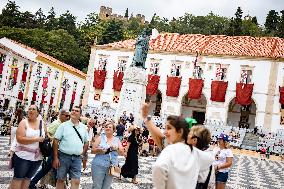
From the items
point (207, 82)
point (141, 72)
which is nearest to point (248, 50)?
point (207, 82)

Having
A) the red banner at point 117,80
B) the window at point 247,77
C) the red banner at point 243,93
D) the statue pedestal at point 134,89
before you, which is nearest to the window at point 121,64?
the red banner at point 117,80

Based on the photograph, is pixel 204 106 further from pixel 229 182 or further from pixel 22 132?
pixel 22 132

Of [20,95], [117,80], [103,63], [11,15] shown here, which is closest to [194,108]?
[117,80]

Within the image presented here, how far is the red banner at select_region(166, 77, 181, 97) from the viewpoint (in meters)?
39.8

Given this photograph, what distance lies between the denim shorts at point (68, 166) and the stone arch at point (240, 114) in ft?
115

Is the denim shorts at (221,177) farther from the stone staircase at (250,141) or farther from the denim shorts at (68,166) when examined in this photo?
the stone staircase at (250,141)

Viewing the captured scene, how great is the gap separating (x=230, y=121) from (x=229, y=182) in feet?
94.0

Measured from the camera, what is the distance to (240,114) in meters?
40.4

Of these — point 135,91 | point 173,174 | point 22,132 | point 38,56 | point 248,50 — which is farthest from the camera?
point 38,56

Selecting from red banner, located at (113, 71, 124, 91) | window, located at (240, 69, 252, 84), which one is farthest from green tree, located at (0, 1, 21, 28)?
window, located at (240, 69, 252, 84)

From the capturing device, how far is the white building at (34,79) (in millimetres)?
42344

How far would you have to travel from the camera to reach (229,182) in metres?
12.5

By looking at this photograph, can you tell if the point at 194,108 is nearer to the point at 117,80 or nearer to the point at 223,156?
the point at 117,80

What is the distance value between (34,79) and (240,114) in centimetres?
2538
